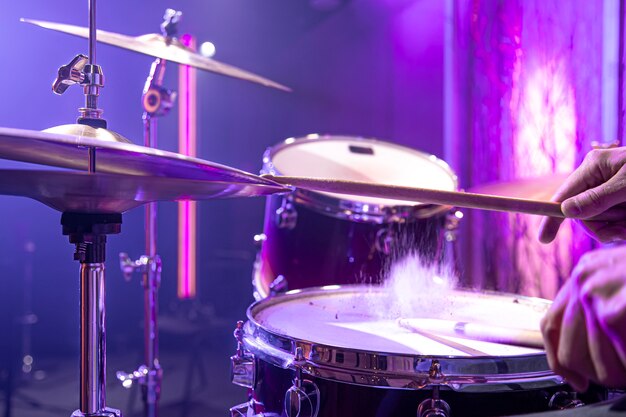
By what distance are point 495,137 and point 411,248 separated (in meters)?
1.47

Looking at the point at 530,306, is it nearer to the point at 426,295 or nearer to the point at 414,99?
the point at 426,295

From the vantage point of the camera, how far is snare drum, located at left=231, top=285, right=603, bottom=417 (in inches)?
36.3

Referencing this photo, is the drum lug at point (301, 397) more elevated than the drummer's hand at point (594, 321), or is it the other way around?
the drummer's hand at point (594, 321)

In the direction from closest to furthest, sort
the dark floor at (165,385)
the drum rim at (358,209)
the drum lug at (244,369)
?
the drum lug at (244,369), the drum rim at (358,209), the dark floor at (165,385)

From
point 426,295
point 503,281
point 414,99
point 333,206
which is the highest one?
point 414,99

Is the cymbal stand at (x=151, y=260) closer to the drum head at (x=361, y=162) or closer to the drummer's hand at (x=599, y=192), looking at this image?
the drum head at (x=361, y=162)

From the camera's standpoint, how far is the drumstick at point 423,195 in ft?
3.44

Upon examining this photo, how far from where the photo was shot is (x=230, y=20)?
10.8 feet

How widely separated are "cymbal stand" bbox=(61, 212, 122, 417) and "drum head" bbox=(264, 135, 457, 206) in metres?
1.05

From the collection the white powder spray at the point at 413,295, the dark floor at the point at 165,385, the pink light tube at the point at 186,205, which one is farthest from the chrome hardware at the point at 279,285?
the pink light tube at the point at 186,205

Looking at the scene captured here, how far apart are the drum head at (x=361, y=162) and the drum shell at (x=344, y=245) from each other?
161mm

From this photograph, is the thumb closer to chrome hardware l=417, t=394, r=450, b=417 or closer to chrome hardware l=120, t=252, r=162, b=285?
chrome hardware l=417, t=394, r=450, b=417

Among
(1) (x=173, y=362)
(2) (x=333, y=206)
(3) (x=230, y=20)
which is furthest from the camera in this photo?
(3) (x=230, y=20)

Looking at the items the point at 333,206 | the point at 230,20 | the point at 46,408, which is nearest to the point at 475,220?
the point at 333,206
